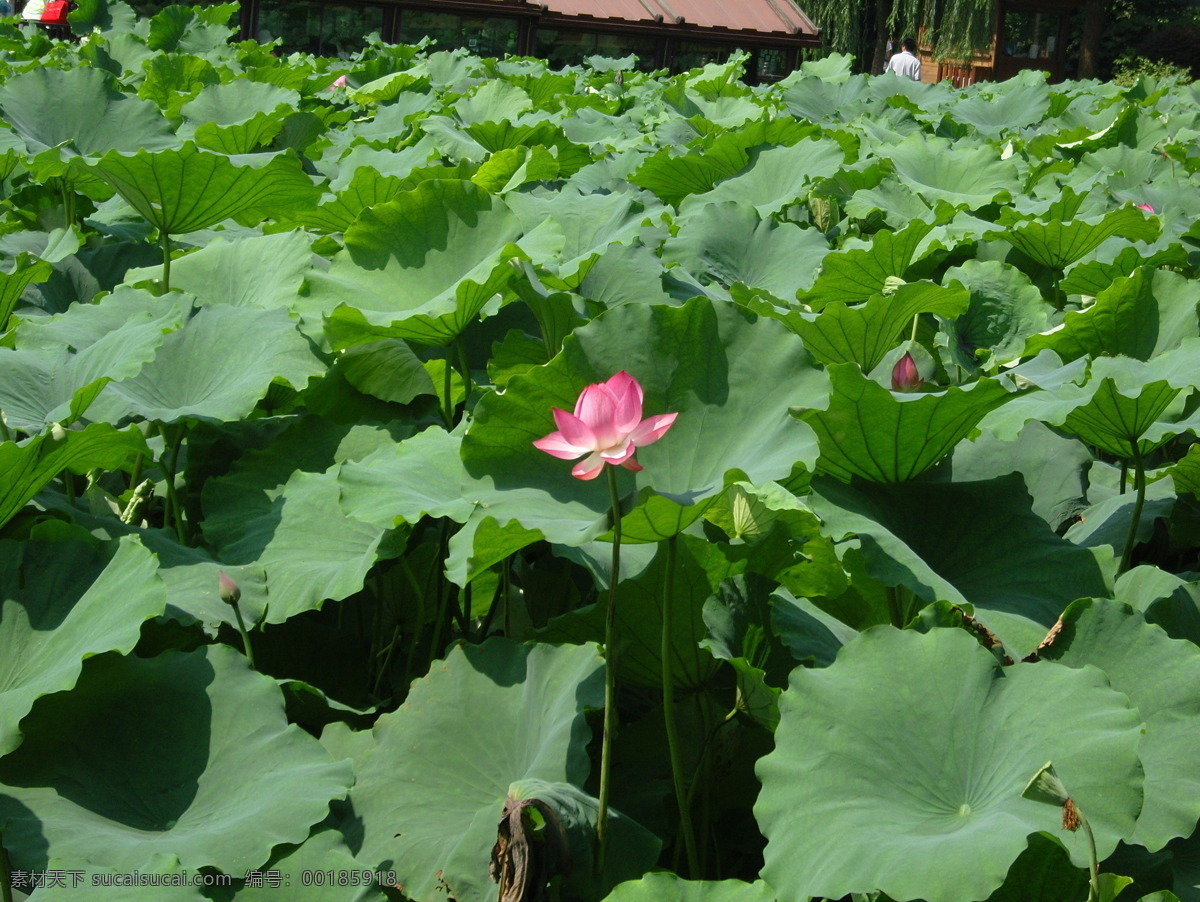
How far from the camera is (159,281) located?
5.11ft

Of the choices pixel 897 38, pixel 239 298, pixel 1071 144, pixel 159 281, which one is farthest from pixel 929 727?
pixel 897 38

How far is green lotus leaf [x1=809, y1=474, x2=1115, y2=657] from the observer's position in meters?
0.94

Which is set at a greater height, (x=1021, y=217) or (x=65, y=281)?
(x=1021, y=217)

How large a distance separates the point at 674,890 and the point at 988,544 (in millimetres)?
451

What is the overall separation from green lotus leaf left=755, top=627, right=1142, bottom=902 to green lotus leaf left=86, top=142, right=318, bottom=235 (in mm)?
1107

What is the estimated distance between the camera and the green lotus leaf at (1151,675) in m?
0.80

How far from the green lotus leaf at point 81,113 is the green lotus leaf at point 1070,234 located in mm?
1469

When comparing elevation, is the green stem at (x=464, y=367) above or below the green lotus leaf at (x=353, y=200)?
below

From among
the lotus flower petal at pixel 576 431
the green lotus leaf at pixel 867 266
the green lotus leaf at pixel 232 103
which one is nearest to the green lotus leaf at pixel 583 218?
the green lotus leaf at pixel 867 266

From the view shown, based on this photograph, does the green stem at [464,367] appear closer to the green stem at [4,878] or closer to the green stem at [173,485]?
the green stem at [173,485]

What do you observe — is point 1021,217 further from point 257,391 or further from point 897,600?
point 257,391

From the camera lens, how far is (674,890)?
729 mm

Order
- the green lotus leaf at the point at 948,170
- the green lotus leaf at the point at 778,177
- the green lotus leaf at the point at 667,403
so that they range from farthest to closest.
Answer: the green lotus leaf at the point at 948,170 → the green lotus leaf at the point at 778,177 → the green lotus leaf at the point at 667,403

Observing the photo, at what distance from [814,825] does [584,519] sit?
274 mm
